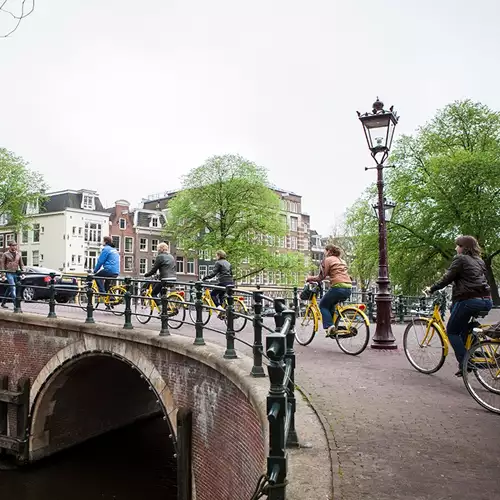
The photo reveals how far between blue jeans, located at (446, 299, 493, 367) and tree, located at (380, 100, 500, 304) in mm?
19412

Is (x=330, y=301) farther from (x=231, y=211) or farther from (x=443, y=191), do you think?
(x=231, y=211)

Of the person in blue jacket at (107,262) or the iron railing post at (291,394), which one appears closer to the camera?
the iron railing post at (291,394)

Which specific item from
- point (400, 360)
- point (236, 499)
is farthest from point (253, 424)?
point (400, 360)

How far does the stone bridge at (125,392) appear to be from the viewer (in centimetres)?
552

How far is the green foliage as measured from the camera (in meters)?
23.9

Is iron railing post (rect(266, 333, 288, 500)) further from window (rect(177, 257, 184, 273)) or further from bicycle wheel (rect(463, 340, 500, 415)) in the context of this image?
window (rect(177, 257, 184, 273))

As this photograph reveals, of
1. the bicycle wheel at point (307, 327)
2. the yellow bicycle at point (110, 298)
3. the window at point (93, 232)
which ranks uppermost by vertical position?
the window at point (93, 232)

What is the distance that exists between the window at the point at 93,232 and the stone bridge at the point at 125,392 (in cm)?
3159

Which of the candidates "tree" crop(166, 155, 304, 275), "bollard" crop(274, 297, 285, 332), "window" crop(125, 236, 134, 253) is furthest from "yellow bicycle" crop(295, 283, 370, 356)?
"window" crop(125, 236, 134, 253)

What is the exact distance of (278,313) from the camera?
405cm

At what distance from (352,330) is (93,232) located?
4101 cm

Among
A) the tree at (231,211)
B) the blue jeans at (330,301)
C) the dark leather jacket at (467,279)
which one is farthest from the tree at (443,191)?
the dark leather jacket at (467,279)

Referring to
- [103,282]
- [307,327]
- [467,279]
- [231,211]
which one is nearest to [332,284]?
[307,327]

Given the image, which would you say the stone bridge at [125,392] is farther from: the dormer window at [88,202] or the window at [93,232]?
the dormer window at [88,202]
